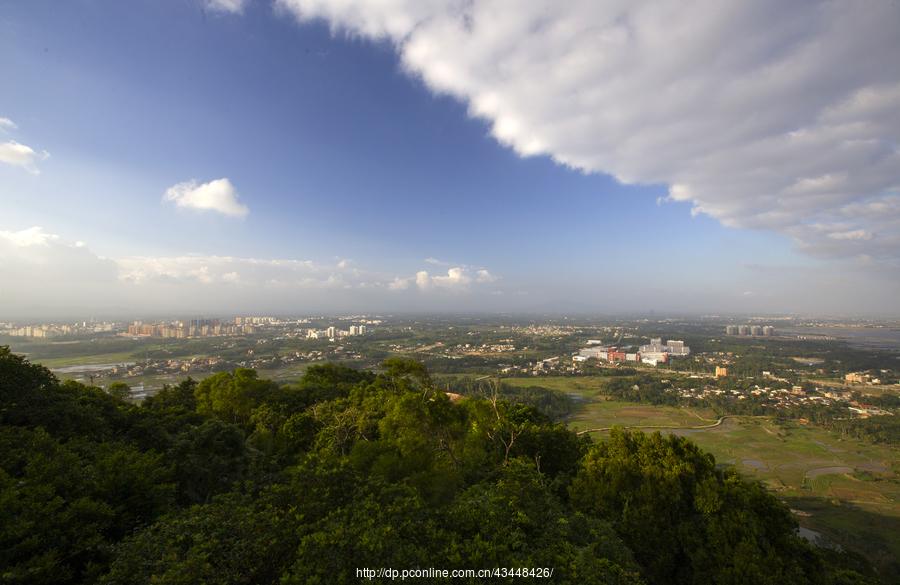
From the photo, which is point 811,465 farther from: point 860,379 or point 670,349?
point 670,349

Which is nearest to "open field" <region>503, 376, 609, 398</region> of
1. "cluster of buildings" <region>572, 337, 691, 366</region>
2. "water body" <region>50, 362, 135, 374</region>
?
"cluster of buildings" <region>572, 337, 691, 366</region>

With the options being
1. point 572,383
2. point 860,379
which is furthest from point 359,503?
point 860,379

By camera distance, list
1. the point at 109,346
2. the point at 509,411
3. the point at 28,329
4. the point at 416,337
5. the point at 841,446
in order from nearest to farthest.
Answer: the point at 509,411 < the point at 841,446 < the point at 109,346 < the point at 28,329 < the point at 416,337

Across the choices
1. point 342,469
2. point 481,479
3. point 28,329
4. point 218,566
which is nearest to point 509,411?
point 481,479

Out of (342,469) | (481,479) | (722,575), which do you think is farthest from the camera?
(481,479)

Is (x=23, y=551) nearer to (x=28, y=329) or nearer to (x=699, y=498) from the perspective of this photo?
(x=699, y=498)

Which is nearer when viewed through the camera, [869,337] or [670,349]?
[670,349]

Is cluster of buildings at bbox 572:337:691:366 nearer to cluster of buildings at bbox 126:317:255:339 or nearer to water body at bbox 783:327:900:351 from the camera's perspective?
water body at bbox 783:327:900:351
